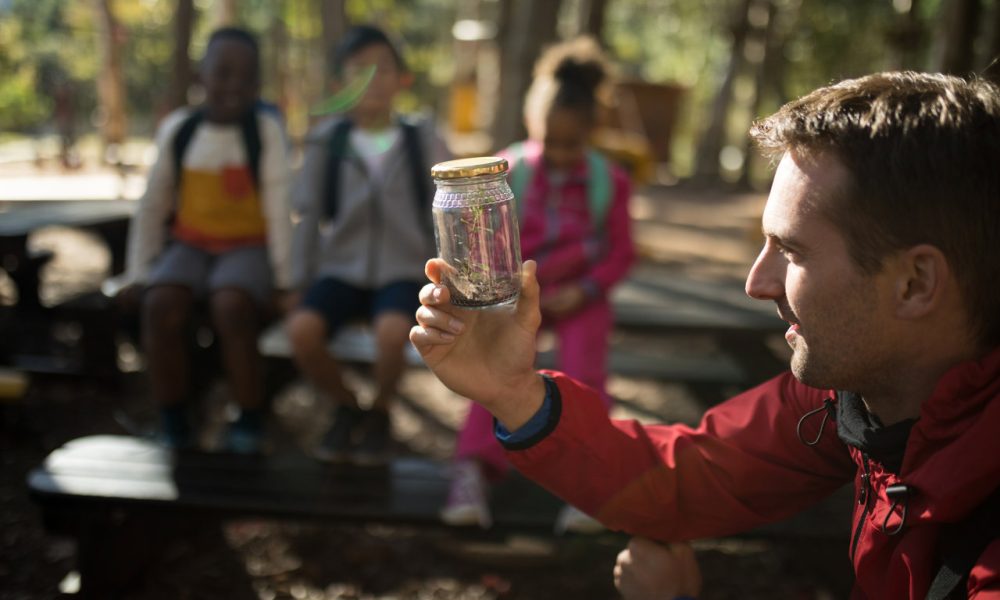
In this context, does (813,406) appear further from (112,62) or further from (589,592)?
(112,62)

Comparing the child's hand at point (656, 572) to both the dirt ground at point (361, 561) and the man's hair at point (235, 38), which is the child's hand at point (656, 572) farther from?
the man's hair at point (235, 38)

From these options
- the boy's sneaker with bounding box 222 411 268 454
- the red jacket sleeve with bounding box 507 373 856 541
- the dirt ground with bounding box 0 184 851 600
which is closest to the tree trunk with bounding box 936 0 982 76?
the dirt ground with bounding box 0 184 851 600

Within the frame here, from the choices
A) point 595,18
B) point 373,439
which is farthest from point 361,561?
point 595,18

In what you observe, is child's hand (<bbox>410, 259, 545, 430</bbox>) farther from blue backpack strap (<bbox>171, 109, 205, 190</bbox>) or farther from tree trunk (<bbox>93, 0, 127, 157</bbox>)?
tree trunk (<bbox>93, 0, 127, 157</bbox>)

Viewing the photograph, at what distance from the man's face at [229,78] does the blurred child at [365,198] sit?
1.27ft

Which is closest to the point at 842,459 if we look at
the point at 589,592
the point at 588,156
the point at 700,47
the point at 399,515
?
the point at 399,515

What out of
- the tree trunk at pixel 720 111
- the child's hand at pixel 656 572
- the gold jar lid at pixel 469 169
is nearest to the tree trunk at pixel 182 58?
the gold jar lid at pixel 469 169

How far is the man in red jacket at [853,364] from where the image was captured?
135 cm

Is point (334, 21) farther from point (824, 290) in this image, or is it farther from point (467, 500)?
point (824, 290)

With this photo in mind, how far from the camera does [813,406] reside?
1752mm

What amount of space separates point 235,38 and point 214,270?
3.63 ft

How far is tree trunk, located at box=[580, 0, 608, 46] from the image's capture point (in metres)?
8.01

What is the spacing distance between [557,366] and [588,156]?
39.4 inches

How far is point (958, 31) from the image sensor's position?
6.99 m
